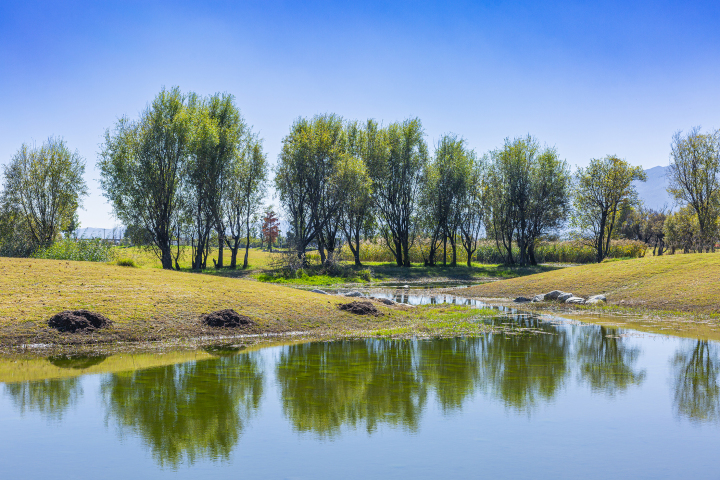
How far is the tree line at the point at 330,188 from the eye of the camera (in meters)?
45.2

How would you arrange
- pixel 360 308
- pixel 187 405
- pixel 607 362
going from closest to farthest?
pixel 187 405
pixel 607 362
pixel 360 308

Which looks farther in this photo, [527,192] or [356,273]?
[527,192]

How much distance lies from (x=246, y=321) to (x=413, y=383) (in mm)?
8743

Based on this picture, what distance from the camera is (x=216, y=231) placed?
174 feet

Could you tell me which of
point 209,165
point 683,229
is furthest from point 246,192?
point 683,229

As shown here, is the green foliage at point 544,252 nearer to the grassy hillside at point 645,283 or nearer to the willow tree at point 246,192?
the willow tree at point 246,192

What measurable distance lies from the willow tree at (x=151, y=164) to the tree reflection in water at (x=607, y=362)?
127ft

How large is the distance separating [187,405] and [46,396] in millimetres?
2837

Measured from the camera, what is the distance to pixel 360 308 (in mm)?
20578

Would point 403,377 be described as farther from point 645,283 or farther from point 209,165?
point 209,165

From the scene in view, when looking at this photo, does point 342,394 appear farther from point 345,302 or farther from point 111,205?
point 111,205

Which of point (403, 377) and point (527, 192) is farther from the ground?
point (527, 192)

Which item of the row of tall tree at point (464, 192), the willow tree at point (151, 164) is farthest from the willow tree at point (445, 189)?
the willow tree at point (151, 164)

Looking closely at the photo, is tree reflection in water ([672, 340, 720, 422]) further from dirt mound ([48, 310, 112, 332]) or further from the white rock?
dirt mound ([48, 310, 112, 332])
